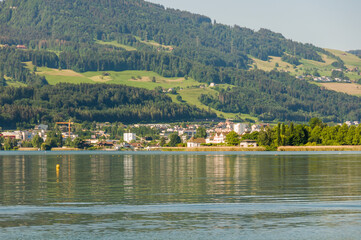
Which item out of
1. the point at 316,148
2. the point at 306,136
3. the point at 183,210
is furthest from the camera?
the point at 306,136

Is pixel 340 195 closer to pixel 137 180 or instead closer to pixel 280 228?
pixel 280 228

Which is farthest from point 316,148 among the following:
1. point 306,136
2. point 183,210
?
point 183,210

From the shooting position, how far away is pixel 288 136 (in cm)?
18400

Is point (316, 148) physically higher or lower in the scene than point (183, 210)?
lower

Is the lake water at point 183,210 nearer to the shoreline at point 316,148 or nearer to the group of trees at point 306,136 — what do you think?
the shoreline at point 316,148

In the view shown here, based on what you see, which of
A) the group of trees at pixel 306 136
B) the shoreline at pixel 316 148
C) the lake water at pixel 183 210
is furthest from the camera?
the group of trees at pixel 306 136

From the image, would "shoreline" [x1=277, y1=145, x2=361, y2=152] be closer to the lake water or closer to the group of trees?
the group of trees

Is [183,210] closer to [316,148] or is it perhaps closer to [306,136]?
[316,148]

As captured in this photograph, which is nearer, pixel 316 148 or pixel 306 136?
pixel 316 148

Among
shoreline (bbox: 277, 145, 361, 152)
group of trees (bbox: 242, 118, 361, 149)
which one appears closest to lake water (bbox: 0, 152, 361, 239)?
shoreline (bbox: 277, 145, 361, 152)

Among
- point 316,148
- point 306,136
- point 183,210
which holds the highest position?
point 306,136

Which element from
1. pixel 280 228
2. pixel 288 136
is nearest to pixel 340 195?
pixel 280 228

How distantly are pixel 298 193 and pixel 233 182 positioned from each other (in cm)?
1257

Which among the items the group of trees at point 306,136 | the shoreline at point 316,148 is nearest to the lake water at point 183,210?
the shoreline at point 316,148
